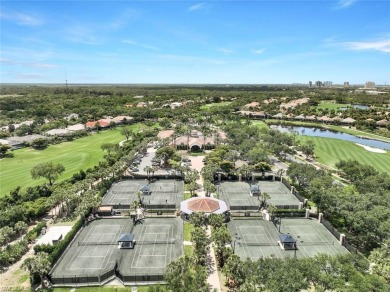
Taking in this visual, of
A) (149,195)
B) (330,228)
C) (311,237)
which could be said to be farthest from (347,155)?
(149,195)

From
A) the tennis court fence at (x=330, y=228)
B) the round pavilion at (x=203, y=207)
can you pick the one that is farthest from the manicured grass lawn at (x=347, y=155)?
the round pavilion at (x=203, y=207)

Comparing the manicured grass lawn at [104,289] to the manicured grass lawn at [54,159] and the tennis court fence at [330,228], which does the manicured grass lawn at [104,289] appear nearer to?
the tennis court fence at [330,228]

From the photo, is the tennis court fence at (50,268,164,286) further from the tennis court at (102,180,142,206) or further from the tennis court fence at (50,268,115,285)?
the tennis court at (102,180,142,206)

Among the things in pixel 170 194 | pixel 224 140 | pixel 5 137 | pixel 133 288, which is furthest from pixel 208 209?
pixel 5 137

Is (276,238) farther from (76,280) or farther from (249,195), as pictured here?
(76,280)

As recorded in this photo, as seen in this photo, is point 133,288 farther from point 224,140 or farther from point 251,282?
point 224,140

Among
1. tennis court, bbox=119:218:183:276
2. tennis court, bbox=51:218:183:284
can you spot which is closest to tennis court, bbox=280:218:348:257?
tennis court, bbox=119:218:183:276
